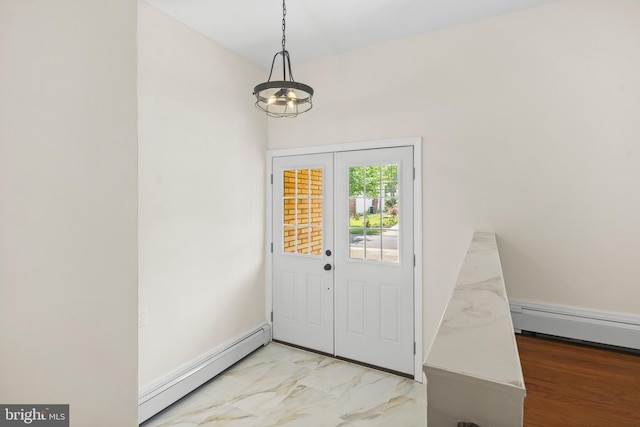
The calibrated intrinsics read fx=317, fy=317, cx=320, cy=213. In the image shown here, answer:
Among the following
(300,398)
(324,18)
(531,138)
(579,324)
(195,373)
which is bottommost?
(300,398)

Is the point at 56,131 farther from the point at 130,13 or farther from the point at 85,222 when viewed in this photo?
the point at 130,13

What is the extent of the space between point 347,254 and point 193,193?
4.95ft

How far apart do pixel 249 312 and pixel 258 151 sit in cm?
169

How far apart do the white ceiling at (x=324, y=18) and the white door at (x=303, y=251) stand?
1078 millimetres

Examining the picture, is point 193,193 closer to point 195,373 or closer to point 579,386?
point 195,373

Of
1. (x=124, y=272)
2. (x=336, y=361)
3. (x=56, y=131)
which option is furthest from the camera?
(x=336, y=361)

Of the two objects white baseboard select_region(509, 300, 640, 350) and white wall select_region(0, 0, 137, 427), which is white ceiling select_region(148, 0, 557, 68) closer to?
white wall select_region(0, 0, 137, 427)

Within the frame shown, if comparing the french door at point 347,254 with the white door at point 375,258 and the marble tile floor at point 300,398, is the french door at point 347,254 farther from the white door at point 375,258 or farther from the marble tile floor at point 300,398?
the marble tile floor at point 300,398

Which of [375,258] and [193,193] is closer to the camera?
[193,193]

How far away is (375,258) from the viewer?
296 cm

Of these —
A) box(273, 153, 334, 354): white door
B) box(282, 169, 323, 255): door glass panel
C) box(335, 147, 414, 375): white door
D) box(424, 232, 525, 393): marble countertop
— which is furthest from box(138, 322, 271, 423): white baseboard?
box(424, 232, 525, 393): marble countertop

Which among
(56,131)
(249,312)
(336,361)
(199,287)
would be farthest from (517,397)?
(249,312)

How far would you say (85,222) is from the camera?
749 millimetres

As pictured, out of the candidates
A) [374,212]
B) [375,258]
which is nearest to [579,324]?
[375,258]
